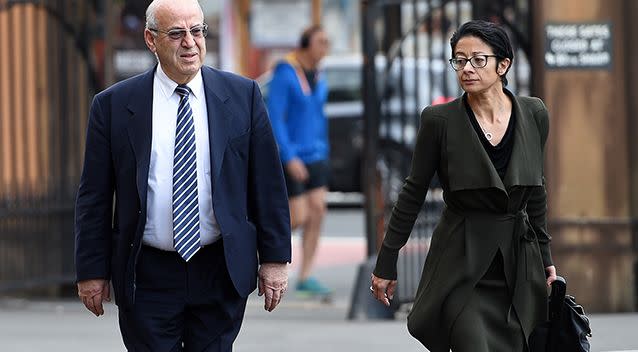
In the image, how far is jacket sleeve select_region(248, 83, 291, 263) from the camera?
17.4 feet

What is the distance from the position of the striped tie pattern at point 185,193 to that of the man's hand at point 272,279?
1.04 feet

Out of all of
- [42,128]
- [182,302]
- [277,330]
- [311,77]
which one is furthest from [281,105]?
[182,302]

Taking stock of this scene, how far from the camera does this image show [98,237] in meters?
5.23

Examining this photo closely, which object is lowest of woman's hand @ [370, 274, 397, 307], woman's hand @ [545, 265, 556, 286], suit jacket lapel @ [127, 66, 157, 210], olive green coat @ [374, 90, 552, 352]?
woman's hand @ [370, 274, 397, 307]

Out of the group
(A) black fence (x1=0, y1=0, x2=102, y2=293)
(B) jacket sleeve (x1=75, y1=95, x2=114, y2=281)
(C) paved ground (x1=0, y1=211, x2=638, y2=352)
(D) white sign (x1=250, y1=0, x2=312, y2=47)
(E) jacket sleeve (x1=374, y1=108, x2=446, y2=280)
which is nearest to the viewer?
(B) jacket sleeve (x1=75, y1=95, x2=114, y2=281)

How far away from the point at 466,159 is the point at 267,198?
2.32 feet

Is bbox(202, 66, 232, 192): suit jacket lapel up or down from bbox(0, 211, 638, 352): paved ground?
up

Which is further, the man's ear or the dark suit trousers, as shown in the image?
the man's ear

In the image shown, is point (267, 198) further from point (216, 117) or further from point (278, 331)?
point (278, 331)

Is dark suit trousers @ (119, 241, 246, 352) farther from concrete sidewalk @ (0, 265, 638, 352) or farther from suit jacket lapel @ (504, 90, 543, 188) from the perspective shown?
concrete sidewalk @ (0, 265, 638, 352)

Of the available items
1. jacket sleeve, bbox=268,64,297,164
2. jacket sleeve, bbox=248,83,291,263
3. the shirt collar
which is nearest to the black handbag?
jacket sleeve, bbox=248,83,291,263

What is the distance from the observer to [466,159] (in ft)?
17.5

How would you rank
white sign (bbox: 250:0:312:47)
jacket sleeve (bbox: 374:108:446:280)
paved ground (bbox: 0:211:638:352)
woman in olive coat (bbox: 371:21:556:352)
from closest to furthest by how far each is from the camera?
1. woman in olive coat (bbox: 371:21:556:352)
2. jacket sleeve (bbox: 374:108:446:280)
3. paved ground (bbox: 0:211:638:352)
4. white sign (bbox: 250:0:312:47)

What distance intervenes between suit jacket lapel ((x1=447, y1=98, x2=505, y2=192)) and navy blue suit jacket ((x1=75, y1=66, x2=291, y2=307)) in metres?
0.61
